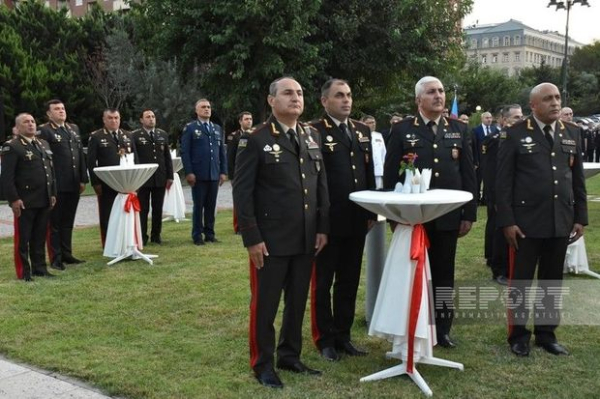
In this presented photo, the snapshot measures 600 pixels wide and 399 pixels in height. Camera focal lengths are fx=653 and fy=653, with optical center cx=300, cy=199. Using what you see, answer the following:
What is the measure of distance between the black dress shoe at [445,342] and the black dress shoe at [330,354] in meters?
0.84

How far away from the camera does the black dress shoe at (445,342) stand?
5.03 meters

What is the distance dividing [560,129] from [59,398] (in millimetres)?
3956

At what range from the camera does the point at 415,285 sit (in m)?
4.23

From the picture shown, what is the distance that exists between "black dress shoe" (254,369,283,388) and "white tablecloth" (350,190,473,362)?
28.0 inches

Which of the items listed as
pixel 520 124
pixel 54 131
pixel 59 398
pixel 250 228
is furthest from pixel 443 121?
pixel 54 131

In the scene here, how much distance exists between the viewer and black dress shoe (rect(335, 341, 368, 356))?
487 cm

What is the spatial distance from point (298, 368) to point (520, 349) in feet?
5.55

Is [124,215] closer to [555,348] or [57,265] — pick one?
[57,265]

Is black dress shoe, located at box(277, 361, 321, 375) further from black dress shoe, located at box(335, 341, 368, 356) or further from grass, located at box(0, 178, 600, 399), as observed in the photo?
black dress shoe, located at box(335, 341, 368, 356)

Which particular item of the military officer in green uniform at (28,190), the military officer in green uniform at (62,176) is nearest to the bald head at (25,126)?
the military officer in green uniform at (28,190)

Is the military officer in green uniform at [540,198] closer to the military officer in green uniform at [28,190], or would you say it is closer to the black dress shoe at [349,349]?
the black dress shoe at [349,349]

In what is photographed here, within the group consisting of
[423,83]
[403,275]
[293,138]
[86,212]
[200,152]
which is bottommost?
[86,212]

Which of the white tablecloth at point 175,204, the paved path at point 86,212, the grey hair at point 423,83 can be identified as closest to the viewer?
the grey hair at point 423,83

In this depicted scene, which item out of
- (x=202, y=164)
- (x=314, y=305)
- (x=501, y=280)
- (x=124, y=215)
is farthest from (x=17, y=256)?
(x=501, y=280)
